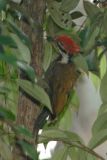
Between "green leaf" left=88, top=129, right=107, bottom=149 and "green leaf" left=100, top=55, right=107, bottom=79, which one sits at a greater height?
"green leaf" left=100, top=55, right=107, bottom=79

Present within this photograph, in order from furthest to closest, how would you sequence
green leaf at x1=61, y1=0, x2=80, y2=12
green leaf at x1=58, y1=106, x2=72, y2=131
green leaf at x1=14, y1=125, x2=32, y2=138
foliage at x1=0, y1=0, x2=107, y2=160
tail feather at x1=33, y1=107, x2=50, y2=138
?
green leaf at x1=58, y1=106, x2=72, y2=131
green leaf at x1=61, y1=0, x2=80, y2=12
tail feather at x1=33, y1=107, x2=50, y2=138
foliage at x1=0, y1=0, x2=107, y2=160
green leaf at x1=14, y1=125, x2=32, y2=138

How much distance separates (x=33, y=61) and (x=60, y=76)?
136 mm

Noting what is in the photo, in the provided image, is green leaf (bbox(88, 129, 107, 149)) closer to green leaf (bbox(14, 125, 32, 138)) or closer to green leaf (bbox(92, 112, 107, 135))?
green leaf (bbox(92, 112, 107, 135))

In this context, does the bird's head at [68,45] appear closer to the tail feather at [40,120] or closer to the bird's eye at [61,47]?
the bird's eye at [61,47]

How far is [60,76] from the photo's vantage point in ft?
3.26

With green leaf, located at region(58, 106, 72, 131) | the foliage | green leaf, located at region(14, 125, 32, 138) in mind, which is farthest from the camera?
green leaf, located at region(58, 106, 72, 131)

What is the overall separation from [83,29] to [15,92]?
0.29m

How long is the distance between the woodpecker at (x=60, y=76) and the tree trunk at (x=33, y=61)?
0.03 m

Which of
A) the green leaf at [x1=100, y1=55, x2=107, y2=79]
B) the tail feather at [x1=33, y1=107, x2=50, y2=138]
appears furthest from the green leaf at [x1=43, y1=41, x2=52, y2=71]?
the green leaf at [x1=100, y1=55, x2=107, y2=79]

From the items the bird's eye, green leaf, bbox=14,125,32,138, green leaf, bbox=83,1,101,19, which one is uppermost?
green leaf, bbox=83,1,101,19

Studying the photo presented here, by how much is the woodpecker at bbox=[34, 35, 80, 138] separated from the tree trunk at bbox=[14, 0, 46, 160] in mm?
27

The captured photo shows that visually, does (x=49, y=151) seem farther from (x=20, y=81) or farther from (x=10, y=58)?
(x=10, y=58)

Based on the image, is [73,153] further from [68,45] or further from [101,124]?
[68,45]

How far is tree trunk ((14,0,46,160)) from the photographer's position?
34.3 inches
